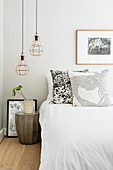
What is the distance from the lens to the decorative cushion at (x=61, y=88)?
9.60 ft

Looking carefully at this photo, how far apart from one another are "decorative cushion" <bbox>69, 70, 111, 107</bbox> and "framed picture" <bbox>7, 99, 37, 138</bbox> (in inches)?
36.3

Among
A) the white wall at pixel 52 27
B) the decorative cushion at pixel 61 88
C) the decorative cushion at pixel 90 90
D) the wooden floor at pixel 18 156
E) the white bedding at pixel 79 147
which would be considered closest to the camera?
the white bedding at pixel 79 147

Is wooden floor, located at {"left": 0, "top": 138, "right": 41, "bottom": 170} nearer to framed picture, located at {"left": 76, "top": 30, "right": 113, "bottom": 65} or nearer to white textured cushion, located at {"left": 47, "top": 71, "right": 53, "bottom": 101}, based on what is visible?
white textured cushion, located at {"left": 47, "top": 71, "right": 53, "bottom": 101}

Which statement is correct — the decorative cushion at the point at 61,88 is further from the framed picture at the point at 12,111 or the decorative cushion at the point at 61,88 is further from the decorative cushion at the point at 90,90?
the framed picture at the point at 12,111

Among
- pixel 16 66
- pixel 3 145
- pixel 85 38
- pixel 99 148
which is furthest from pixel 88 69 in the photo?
pixel 99 148

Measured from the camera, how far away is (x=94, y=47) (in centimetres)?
345

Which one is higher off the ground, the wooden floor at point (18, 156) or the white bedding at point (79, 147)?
the white bedding at point (79, 147)

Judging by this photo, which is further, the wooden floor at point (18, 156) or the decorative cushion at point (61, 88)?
the decorative cushion at point (61, 88)

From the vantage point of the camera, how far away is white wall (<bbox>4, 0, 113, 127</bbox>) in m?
3.39

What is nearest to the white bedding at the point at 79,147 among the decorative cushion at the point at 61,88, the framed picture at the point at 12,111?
the decorative cushion at the point at 61,88

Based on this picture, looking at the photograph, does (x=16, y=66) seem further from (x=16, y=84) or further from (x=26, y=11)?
(x=26, y=11)

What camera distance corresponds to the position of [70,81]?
3.00 meters

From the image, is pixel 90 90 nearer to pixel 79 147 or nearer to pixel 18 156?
pixel 18 156

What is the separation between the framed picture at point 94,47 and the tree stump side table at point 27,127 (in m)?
1.23
